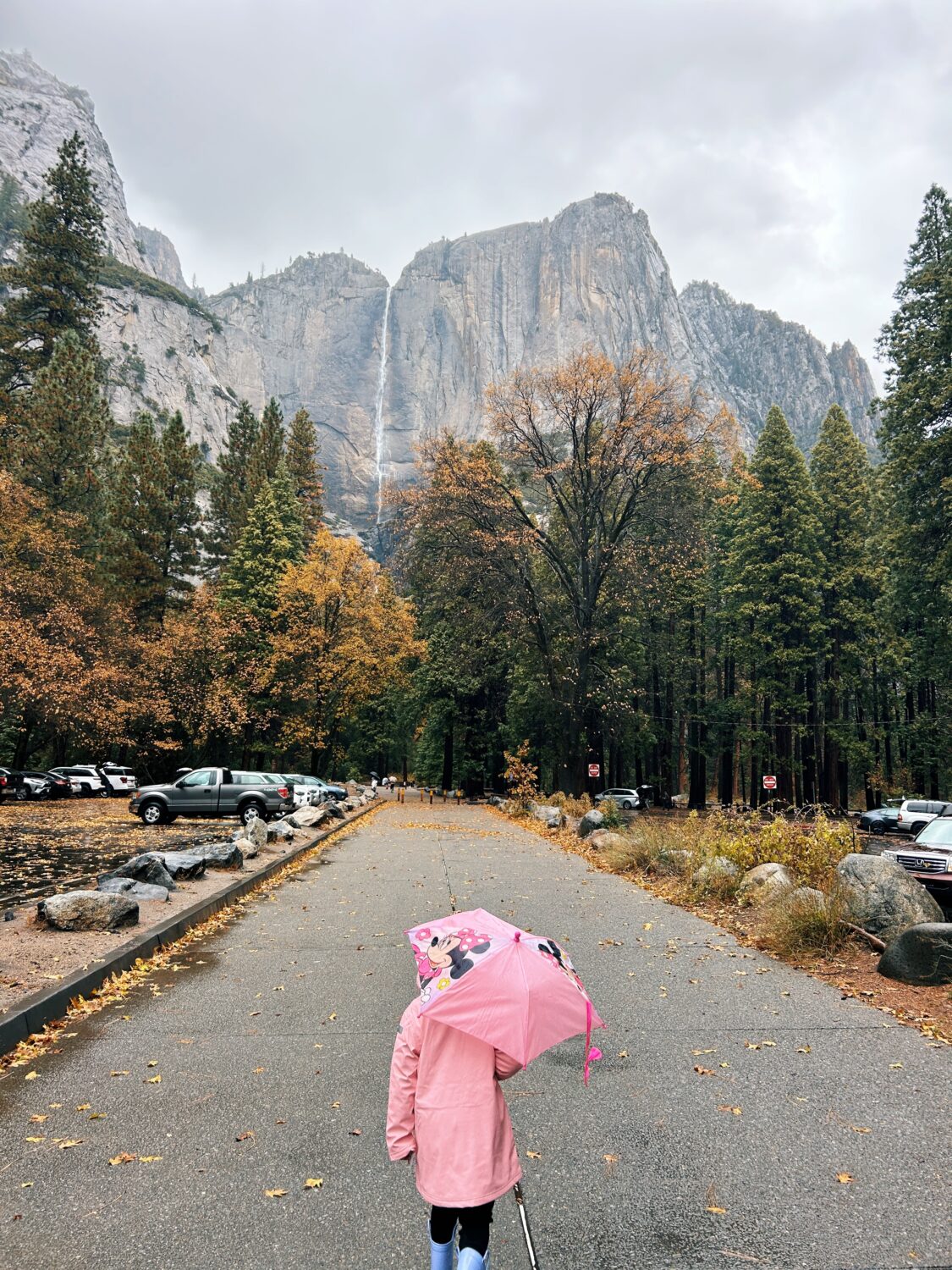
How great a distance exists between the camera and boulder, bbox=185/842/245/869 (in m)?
12.8

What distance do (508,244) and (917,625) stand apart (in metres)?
181

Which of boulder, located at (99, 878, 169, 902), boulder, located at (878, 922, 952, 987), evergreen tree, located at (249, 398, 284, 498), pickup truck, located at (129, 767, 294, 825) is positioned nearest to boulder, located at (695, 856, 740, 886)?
boulder, located at (878, 922, 952, 987)

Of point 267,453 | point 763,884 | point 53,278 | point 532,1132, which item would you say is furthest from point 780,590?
point 53,278

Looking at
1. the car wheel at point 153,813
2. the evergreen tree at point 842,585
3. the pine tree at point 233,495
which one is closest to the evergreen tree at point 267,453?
the pine tree at point 233,495

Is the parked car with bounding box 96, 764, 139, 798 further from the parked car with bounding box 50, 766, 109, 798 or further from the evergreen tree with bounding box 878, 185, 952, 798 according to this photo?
the evergreen tree with bounding box 878, 185, 952, 798

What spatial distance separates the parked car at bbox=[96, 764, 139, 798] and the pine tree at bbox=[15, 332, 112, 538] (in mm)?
11378

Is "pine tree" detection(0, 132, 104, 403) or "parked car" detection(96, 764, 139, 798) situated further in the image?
"pine tree" detection(0, 132, 104, 403)

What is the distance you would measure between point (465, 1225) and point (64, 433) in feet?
129

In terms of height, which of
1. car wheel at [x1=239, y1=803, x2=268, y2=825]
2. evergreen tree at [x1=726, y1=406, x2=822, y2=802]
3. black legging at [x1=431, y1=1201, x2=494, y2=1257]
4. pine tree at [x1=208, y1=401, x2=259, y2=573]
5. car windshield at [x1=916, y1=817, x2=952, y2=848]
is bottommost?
car wheel at [x1=239, y1=803, x2=268, y2=825]

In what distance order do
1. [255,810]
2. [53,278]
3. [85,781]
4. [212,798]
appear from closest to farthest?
[255,810], [212,798], [85,781], [53,278]

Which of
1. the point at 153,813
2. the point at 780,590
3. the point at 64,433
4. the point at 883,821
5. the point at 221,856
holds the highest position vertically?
the point at 64,433

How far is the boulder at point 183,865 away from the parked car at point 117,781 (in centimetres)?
2817

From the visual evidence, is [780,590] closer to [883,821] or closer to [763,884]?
[883,821]

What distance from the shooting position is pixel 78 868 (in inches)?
505
